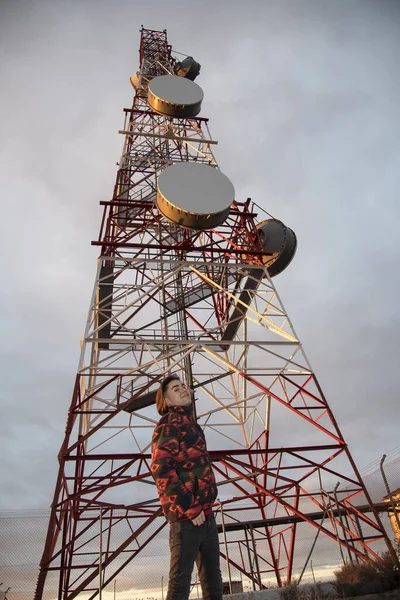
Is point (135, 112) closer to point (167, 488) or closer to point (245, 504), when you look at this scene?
point (245, 504)

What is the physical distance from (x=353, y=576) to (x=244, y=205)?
36.0ft

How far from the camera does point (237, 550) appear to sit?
13.2 m

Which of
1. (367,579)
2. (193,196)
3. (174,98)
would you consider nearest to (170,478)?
(367,579)

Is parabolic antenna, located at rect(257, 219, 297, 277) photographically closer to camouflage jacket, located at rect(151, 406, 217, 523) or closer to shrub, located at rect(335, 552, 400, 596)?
shrub, located at rect(335, 552, 400, 596)

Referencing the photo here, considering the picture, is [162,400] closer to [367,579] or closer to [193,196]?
[367,579]

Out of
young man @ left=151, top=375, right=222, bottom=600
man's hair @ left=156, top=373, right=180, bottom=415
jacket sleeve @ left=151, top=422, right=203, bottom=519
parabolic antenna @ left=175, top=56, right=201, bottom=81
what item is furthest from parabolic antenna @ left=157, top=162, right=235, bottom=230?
parabolic antenna @ left=175, top=56, right=201, bottom=81

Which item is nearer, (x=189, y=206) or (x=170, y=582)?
(x=170, y=582)

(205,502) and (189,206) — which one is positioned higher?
(189,206)

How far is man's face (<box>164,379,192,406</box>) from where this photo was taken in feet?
12.5

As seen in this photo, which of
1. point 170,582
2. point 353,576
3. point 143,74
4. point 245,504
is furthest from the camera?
point 143,74

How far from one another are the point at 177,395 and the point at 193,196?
8.68m

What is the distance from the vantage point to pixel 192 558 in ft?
10.2

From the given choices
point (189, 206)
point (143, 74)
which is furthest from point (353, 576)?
point (143, 74)

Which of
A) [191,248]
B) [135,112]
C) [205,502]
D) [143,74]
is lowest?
[205,502]
